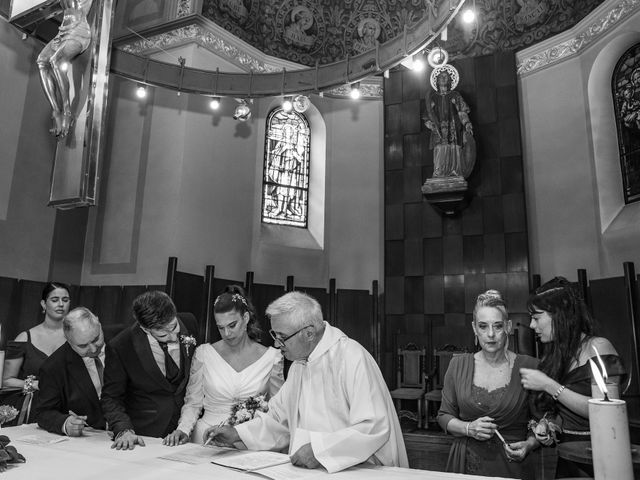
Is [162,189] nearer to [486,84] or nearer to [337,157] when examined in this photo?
[337,157]

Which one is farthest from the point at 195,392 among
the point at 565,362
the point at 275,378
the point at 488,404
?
the point at 565,362

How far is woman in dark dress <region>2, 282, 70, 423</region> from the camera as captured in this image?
4.02 metres

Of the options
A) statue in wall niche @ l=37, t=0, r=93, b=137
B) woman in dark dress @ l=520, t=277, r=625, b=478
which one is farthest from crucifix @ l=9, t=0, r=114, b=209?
woman in dark dress @ l=520, t=277, r=625, b=478

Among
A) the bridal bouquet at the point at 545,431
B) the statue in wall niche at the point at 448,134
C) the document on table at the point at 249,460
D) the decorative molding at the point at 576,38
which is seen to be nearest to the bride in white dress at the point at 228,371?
the document on table at the point at 249,460

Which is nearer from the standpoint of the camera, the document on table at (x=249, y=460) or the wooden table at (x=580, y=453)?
the wooden table at (x=580, y=453)

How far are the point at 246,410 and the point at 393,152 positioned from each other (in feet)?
23.8

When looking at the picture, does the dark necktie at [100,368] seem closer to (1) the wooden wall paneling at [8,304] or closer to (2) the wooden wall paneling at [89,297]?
(1) the wooden wall paneling at [8,304]

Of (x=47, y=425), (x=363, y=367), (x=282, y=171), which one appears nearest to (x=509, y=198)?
(x=282, y=171)

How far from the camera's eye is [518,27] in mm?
8977

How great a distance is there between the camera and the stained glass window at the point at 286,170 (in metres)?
9.51

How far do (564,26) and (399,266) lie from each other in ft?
15.8

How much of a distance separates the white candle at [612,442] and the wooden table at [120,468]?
0.67 metres

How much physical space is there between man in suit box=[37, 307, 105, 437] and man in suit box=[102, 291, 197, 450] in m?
0.14

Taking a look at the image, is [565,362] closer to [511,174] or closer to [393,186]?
[511,174]
